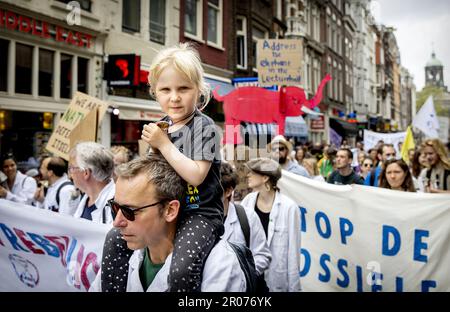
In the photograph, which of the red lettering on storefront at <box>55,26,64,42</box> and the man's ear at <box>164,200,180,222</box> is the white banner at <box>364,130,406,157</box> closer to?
the red lettering on storefront at <box>55,26,64,42</box>

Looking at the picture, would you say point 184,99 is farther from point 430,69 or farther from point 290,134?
point 290,134

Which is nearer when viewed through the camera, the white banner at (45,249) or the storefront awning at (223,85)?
the white banner at (45,249)

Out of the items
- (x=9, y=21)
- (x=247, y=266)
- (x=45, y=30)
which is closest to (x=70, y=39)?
(x=45, y=30)

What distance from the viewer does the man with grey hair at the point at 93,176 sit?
Result: 2.85 meters

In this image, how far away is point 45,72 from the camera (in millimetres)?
8109

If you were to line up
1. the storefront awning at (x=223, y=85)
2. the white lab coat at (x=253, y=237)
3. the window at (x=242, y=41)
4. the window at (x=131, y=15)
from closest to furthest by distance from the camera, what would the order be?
the white lab coat at (x=253, y=237) < the window at (x=131, y=15) < the storefront awning at (x=223, y=85) < the window at (x=242, y=41)

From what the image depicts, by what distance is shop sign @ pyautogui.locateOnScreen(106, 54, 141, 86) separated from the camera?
8488 millimetres

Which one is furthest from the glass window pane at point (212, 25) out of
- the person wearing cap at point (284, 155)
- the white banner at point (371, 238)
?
the white banner at point (371, 238)

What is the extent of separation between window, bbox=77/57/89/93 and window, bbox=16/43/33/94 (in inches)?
46.6

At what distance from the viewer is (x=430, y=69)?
300cm

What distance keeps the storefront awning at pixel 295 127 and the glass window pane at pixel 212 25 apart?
13.8 ft

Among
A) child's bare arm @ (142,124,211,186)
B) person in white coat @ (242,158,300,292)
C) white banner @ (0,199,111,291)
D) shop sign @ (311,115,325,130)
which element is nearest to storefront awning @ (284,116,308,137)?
shop sign @ (311,115,325,130)

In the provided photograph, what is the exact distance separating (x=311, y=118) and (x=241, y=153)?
15.6 m

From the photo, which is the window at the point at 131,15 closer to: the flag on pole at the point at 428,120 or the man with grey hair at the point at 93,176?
the flag on pole at the point at 428,120
